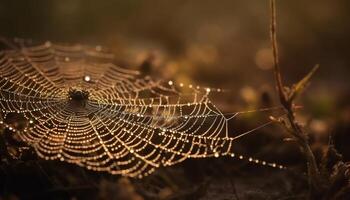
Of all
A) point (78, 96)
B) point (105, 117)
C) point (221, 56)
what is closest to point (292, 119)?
point (105, 117)

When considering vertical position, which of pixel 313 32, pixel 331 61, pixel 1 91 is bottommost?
pixel 1 91

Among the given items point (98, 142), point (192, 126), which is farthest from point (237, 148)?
point (98, 142)

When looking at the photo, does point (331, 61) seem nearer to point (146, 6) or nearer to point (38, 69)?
point (146, 6)

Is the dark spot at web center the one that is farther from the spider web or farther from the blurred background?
the blurred background

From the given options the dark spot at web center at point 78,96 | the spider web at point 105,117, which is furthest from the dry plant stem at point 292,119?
the dark spot at web center at point 78,96

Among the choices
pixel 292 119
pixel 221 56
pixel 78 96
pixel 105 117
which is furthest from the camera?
pixel 221 56

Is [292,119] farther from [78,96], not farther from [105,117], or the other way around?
[78,96]

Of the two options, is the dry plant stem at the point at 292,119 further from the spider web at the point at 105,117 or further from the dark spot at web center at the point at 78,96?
the dark spot at web center at the point at 78,96
